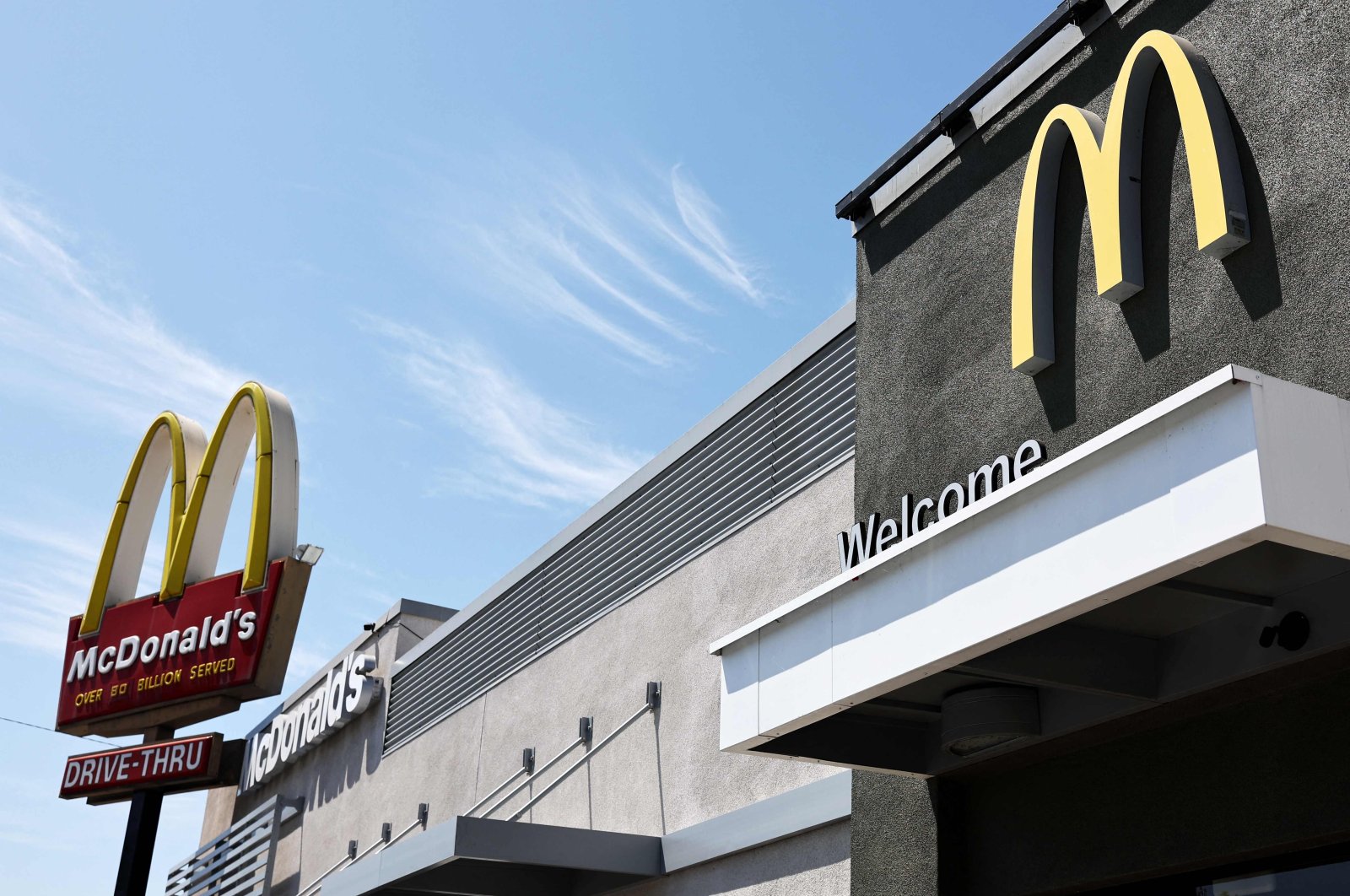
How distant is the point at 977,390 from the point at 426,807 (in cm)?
1156

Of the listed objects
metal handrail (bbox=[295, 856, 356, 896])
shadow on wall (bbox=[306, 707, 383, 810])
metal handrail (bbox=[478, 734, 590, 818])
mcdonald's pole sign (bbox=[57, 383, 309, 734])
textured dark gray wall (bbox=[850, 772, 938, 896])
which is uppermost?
mcdonald's pole sign (bbox=[57, 383, 309, 734])

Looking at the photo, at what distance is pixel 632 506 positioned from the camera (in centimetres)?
1446

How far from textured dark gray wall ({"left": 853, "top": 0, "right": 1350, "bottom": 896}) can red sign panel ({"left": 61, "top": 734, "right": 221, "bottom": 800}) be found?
17252 mm

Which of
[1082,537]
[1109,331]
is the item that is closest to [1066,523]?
[1082,537]

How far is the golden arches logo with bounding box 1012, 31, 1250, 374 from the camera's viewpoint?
647 centimetres

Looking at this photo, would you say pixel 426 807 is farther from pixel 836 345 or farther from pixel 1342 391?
pixel 1342 391

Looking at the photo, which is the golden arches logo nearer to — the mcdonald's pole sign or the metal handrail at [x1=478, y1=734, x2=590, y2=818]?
the metal handrail at [x1=478, y1=734, x2=590, y2=818]

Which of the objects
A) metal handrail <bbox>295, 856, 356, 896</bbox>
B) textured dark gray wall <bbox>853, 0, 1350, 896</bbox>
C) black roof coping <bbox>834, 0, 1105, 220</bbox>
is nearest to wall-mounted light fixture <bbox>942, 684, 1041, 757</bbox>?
textured dark gray wall <bbox>853, 0, 1350, 896</bbox>

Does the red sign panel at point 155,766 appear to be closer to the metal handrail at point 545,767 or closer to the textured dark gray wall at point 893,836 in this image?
the metal handrail at point 545,767

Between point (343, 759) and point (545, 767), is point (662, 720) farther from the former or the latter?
point (343, 759)

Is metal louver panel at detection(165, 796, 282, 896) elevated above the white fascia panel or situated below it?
above

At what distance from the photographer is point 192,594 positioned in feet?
76.8

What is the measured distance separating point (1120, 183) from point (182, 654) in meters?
19.6

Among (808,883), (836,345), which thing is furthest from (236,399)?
(808,883)
